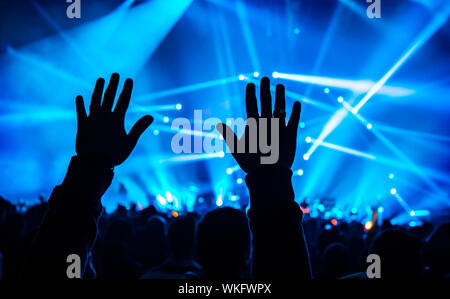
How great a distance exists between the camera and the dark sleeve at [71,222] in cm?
83

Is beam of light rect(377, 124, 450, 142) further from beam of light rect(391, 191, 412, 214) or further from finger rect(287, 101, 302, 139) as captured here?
finger rect(287, 101, 302, 139)

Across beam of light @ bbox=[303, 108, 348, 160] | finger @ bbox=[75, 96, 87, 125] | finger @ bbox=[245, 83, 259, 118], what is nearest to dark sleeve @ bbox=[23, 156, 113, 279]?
finger @ bbox=[75, 96, 87, 125]

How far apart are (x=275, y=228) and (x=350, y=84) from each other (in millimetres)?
13435

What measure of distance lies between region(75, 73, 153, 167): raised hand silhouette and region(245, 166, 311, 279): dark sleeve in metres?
0.44

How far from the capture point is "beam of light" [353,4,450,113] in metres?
10.6

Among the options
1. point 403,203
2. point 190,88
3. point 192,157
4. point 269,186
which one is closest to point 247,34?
point 190,88

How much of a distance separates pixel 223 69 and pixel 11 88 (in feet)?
25.3

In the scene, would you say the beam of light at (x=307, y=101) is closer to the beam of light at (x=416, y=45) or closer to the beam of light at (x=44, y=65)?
the beam of light at (x=416, y=45)

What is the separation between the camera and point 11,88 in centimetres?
1159

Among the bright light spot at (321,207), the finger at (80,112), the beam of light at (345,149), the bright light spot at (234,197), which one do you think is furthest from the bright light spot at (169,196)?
the finger at (80,112)

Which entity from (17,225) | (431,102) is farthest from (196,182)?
(17,225)

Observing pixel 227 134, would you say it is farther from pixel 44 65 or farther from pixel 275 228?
pixel 44 65

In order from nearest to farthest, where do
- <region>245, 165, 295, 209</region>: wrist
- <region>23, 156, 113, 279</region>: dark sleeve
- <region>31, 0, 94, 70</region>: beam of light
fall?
1. <region>23, 156, 113, 279</region>: dark sleeve
2. <region>245, 165, 295, 209</region>: wrist
3. <region>31, 0, 94, 70</region>: beam of light
